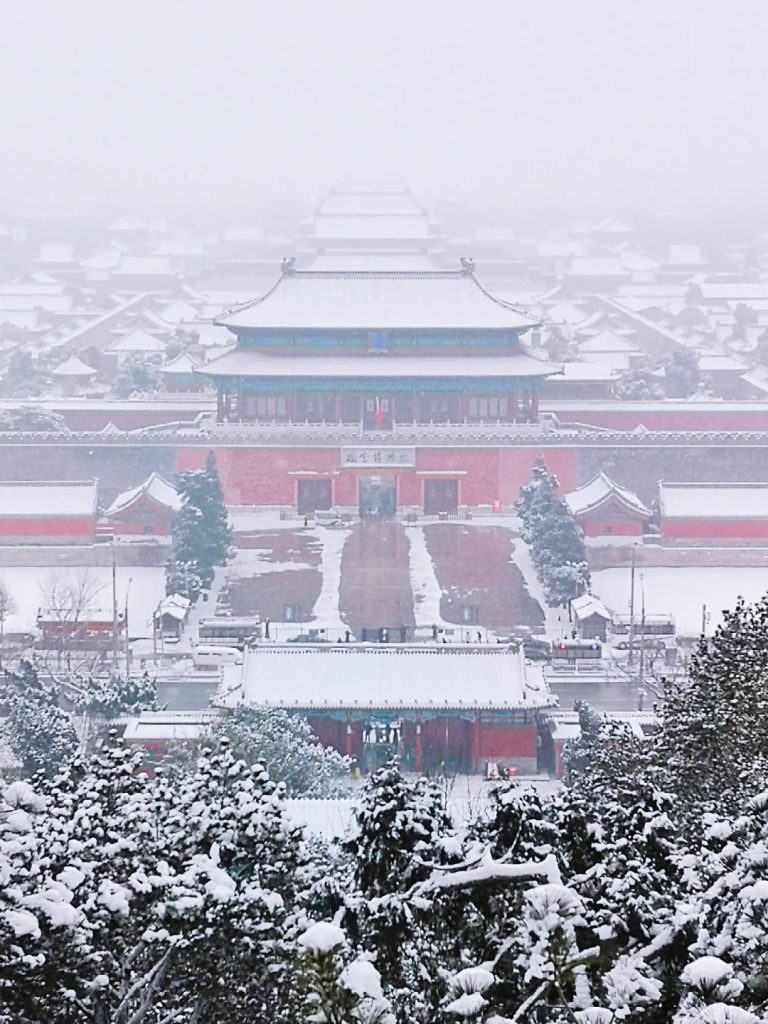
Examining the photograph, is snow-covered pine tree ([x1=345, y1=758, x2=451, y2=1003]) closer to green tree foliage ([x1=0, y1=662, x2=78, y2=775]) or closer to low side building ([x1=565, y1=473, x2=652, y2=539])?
green tree foliage ([x1=0, y1=662, x2=78, y2=775])

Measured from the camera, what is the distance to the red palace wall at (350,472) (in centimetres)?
2242

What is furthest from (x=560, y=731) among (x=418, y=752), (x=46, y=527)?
(x=46, y=527)

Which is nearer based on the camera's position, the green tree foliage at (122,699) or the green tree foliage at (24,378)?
the green tree foliage at (122,699)

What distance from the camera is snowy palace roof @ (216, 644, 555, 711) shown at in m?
12.6

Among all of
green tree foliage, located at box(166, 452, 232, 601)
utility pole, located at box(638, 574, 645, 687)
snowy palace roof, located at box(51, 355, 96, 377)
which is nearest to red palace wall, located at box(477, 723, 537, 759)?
utility pole, located at box(638, 574, 645, 687)

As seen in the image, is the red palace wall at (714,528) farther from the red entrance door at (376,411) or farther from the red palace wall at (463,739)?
the red palace wall at (463,739)

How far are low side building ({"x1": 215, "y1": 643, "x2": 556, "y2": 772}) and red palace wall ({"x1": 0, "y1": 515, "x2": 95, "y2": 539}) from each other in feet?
25.1

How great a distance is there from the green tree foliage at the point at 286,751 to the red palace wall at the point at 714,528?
8.92 m

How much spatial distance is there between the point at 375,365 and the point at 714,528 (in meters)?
5.66

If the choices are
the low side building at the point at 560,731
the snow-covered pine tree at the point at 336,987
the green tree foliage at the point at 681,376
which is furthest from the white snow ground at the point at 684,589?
the snow-covered pine tree at the point at 336,987

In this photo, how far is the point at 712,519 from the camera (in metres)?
20.1

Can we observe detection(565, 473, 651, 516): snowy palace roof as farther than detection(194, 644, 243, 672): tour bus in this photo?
Yes

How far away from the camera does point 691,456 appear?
75.6ft

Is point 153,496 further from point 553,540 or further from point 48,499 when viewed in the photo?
point 553,540
